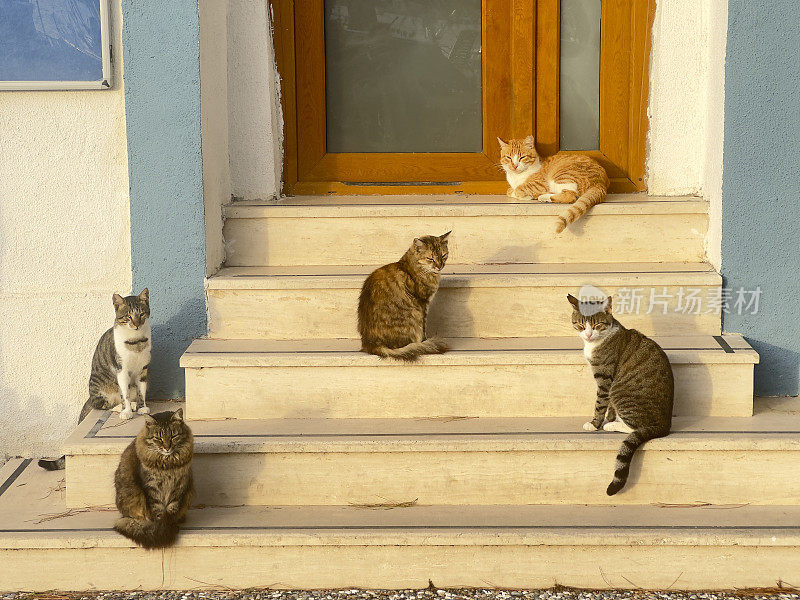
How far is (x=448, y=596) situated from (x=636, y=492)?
2.23 ft

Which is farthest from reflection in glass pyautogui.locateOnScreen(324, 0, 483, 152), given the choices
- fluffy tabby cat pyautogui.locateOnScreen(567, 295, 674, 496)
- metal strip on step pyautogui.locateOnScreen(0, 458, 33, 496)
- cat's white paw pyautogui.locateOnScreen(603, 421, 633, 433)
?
metal strip on step pyautogui.locateOnScreen(0, 458, 33, 496)

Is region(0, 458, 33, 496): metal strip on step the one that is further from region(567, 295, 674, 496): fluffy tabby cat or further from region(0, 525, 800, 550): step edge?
region(567, 295, 674, 496): fluffy tabby cat

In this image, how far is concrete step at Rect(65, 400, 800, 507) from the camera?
2.85 metres

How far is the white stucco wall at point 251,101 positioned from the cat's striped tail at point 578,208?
1.30 metres

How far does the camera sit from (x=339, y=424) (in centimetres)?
308

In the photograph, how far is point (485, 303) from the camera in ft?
11.1

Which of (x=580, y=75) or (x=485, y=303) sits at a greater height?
(x=580, y=75)

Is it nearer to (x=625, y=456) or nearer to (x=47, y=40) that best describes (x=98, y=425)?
(x=47, y=40)

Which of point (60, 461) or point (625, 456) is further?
point (60, 461)

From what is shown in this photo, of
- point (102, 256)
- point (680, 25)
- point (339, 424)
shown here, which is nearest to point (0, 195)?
point (102, 256)

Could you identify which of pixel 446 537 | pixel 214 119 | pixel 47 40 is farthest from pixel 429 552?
pixel 47 40

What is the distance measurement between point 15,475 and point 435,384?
1.56 metres

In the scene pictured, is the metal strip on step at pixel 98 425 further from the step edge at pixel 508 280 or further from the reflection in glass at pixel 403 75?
the reflection in glass at pixel 403 75

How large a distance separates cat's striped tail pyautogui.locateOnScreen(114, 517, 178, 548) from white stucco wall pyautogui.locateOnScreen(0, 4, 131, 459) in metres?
1.08
